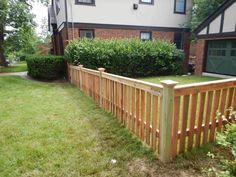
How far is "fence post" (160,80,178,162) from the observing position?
8.38 ft

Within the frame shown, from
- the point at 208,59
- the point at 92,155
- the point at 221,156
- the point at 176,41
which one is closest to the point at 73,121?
the point at 92,155

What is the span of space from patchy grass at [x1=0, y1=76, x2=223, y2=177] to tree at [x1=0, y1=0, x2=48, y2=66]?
28.1ft

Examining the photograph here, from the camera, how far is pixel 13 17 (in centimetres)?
1302

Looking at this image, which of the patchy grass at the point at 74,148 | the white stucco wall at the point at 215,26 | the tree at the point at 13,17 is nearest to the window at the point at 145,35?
the white stucco wall at the point at 215,26

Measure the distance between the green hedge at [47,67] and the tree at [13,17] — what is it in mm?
3292

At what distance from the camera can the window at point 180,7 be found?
14.6 m

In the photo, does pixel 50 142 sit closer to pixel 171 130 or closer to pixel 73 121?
pixel 73 121

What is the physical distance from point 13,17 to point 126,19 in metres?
7.28

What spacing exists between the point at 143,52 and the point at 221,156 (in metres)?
8.78

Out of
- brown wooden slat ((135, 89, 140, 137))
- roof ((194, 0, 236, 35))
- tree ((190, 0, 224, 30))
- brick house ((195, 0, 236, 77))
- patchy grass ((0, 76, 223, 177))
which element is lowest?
patchy grass ((0, 76, 223, 177))

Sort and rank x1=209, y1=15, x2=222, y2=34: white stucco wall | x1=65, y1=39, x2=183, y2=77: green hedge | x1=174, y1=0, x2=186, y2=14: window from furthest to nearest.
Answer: x1=174, y1=0, x2=186, y2=14: window
x1=209, y1=15, x2=222, y2=34: white stucco wall
x1=65, y1=39, x2=183, y2=77: green hedge

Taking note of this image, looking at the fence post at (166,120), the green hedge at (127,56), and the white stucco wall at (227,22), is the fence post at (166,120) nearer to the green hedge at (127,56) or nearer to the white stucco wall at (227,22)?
the green hedge at (127,56)

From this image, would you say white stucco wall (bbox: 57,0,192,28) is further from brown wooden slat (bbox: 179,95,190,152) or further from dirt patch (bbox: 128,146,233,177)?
dirt patch (bbox: 128,146,233,177)

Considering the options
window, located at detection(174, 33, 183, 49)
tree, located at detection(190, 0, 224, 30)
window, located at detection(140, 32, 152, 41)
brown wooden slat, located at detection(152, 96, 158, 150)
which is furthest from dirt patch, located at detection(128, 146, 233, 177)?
window, located at detection(174, 33, 183, 49)
